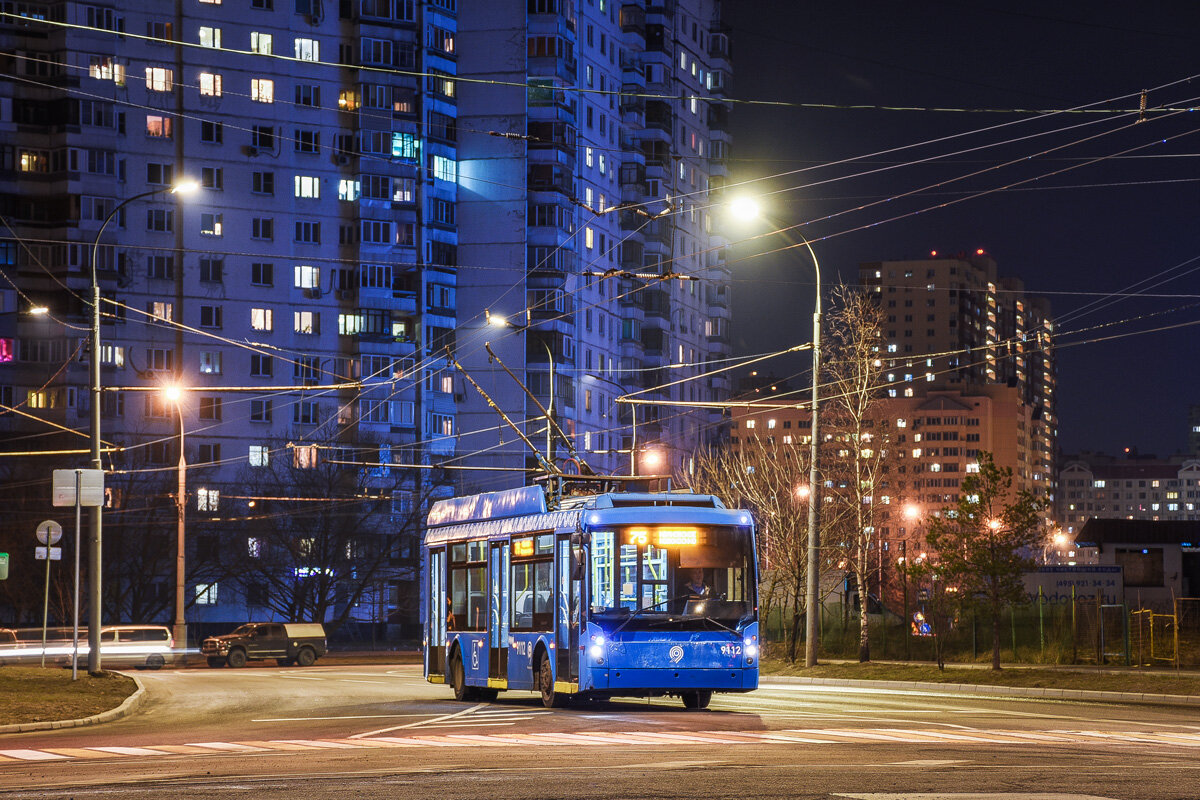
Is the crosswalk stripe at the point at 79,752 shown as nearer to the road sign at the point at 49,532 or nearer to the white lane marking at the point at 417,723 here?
the white lane marking at the point at 417,723

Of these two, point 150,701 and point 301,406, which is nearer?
point 150,701

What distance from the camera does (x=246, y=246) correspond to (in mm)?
90625

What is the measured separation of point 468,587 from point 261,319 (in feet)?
220

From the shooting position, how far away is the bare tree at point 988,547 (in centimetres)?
3403

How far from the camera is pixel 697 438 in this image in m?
117

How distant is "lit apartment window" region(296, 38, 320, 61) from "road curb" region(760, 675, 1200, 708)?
64874 mm

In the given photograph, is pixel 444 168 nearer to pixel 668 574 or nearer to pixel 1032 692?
pixel 1032 692

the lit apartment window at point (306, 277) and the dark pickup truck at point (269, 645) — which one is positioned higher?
the lit apartment window at point (306, 277)

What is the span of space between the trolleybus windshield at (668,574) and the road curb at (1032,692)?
951 cm

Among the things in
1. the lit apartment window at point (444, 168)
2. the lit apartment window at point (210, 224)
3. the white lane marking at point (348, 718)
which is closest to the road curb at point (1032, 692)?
the white lane marking at point (348, 718)

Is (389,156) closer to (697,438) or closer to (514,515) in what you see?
(697,438)

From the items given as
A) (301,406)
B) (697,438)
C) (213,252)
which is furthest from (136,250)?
(697,438)

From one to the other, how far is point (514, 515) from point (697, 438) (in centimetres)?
9265

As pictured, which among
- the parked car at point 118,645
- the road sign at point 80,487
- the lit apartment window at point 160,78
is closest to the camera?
the road sign at point 80,487
